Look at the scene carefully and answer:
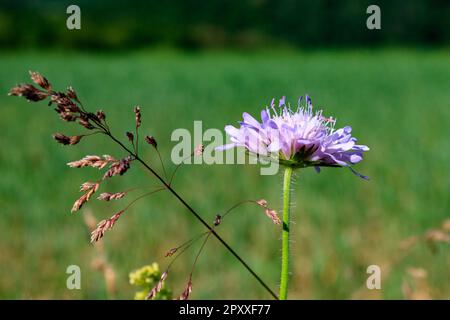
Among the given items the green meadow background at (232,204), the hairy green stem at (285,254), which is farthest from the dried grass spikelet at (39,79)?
the green meadow background at (232,204)

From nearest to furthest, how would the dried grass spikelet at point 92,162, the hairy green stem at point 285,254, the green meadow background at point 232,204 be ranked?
the dried grass spikelet at point 92,162 < the hairy green stem at point 285,254 < the green meadow background at point 232,204

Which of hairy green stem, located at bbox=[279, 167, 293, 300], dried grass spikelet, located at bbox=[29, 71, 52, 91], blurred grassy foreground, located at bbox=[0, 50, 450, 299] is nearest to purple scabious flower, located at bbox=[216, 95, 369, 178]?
hairy green stem, located at bbox=[279, 167, 293, 300]

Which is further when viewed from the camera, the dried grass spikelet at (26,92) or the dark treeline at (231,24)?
the dark treeline at (231,24)

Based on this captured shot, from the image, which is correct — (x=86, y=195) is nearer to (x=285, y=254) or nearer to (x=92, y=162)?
(x=92, y=162)

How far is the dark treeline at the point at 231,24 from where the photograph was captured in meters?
51.6

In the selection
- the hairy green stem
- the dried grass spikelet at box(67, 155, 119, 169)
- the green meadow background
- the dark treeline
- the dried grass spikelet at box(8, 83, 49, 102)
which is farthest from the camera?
the dark treeline

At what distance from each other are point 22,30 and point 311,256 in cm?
5111

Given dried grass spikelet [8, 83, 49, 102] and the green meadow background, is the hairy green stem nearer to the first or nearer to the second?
the green meadow background

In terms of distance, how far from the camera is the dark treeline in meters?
51.6

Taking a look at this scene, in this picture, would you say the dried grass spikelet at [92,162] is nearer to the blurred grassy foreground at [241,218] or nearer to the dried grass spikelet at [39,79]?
the dried grass spikelet at [39,79]

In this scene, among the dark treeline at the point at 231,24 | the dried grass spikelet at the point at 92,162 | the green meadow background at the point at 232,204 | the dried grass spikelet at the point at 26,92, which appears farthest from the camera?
the dark treeline at the point at 231,24

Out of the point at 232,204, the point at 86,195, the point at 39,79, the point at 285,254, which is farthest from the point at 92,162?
the point at 232,204

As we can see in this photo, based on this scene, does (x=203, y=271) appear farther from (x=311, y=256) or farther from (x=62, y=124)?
(x=62, y=124)
